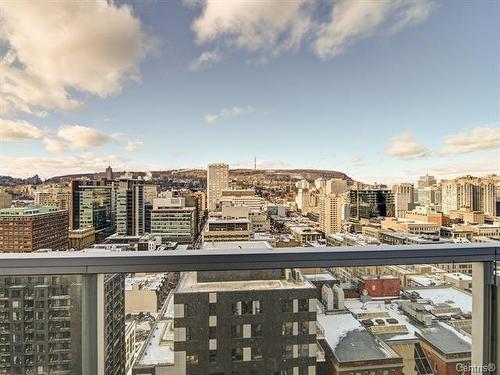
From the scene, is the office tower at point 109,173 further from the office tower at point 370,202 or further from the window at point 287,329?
the window at point 287,329

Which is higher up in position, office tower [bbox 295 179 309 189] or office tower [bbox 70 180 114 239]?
office tower [bbox 295 179 309 189]

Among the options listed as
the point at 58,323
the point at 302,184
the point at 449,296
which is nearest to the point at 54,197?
the point at 302,184

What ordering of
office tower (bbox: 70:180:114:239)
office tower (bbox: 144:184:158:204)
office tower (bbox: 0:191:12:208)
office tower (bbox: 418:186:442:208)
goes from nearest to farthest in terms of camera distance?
1. office tower (bbox: 0:191:12:208)
2. office tower (bbox: 418:186:442:208)
3. office tower (bbox: 70:180:114:239)
4. office tower (bbox: 144:184:158:204)

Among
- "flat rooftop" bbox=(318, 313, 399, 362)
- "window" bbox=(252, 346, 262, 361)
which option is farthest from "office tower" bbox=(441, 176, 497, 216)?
"window" bbox=(252, 346, 262, 361)

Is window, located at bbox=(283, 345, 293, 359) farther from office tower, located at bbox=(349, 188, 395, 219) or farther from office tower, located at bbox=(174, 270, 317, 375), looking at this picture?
office tower, located at bbox=(349, 188, 395, 219)

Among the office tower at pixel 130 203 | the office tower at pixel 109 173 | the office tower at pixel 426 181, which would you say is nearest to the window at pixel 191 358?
the office tower at pixel 426 181
